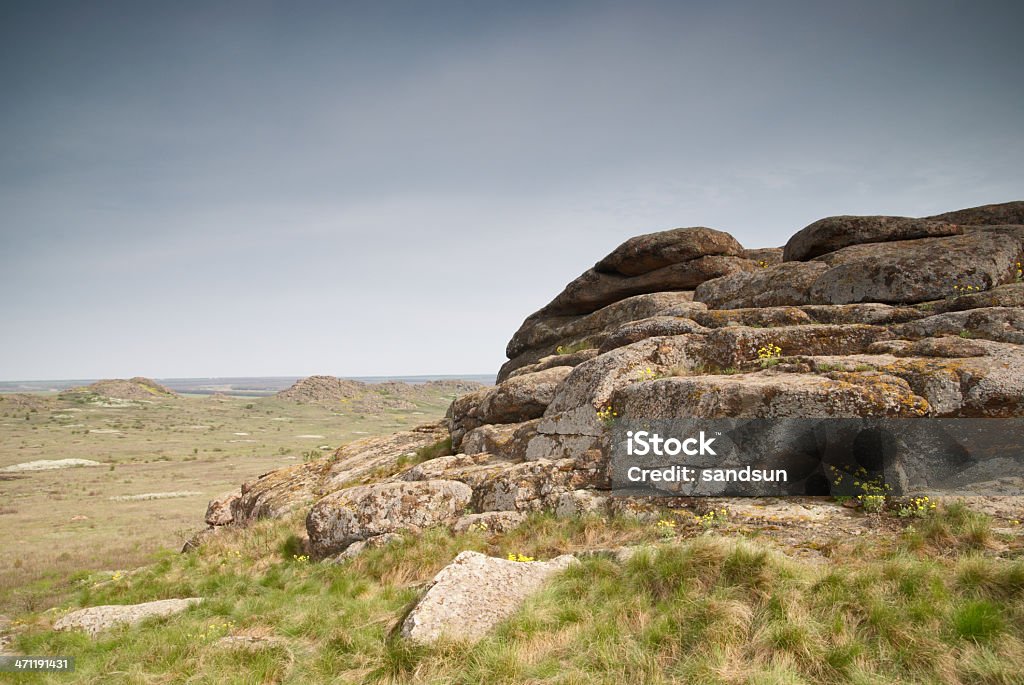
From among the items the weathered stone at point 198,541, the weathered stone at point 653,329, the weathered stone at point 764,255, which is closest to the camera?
the weathered stone at point 653,329

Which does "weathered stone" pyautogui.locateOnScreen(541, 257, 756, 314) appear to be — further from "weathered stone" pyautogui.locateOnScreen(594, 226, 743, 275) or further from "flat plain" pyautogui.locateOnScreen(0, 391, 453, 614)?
"flat plain" pyautogui.locateOnScreen(0, 391, 453, 614)

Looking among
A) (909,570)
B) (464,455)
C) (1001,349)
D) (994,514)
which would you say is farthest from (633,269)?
(909,570)

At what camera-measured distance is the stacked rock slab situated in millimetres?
9945

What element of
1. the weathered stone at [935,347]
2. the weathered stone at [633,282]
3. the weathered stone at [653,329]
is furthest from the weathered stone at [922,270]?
the weathered stone at [633,282]

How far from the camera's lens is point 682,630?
5918 millimetres

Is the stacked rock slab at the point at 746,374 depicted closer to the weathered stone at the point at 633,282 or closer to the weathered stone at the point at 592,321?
the weathered stone at the point at 592,321

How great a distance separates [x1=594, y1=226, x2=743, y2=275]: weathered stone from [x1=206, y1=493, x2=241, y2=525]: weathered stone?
67.7ft

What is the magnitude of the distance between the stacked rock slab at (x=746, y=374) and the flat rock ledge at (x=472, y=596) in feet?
10.8

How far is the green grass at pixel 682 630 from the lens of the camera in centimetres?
517

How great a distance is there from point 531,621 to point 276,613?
4723 mm

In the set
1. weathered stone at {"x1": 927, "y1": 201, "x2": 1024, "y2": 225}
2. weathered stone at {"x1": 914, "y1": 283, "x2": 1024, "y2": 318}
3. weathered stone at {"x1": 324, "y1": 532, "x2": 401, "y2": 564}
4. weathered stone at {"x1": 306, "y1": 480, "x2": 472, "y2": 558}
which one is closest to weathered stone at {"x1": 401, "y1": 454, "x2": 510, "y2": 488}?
weathered stone at {"x1": 306, "y1": 480, "x2": 472, "y2": 558}

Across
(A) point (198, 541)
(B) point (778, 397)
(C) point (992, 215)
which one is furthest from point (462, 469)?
(C) point (992, 215)

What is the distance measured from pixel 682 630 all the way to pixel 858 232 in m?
18.9

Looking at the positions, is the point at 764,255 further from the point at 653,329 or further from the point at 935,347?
the point at 935,347
